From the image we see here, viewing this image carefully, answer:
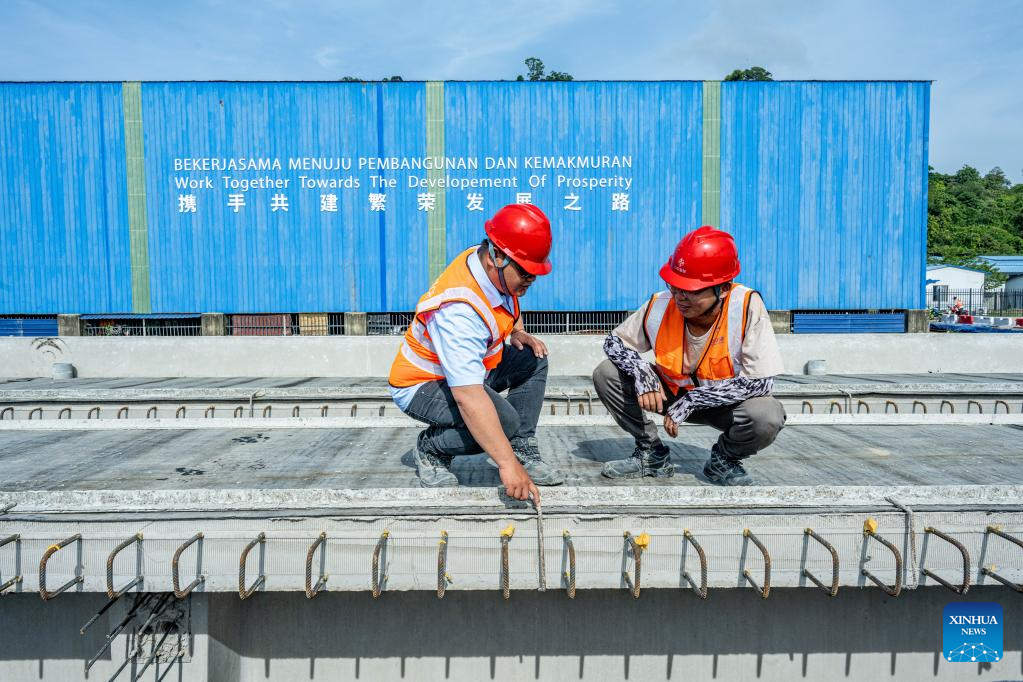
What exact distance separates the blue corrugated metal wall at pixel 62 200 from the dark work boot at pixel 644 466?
1531 centimetres

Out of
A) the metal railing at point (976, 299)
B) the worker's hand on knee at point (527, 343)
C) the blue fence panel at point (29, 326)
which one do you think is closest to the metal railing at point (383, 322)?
the blue fence panel at point (29, 326)

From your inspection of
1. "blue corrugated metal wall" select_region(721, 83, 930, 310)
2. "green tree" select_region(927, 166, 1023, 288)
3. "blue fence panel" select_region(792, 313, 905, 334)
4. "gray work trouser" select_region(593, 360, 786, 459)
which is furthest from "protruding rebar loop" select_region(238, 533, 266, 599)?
"green tree" select_region(927, 166, 1023, 288)

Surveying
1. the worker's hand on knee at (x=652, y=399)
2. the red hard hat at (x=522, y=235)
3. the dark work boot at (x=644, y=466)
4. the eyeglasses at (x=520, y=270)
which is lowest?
the dark work boot at (x=644, y=466)

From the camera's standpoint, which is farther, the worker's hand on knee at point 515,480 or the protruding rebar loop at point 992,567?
the protruding rebar loop at point 992,567

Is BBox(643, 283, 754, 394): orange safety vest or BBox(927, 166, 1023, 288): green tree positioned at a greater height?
BBox(927, 166, 1023, 288): green tree

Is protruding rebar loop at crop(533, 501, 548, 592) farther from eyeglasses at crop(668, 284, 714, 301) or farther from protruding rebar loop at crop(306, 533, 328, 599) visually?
eyeglasses at crop(668, 284, 714, 301)

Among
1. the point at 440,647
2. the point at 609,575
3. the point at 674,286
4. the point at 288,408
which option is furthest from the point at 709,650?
the point at 288,408

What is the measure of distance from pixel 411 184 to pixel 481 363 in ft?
43.0

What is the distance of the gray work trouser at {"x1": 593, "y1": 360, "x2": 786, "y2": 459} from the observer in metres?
2.70

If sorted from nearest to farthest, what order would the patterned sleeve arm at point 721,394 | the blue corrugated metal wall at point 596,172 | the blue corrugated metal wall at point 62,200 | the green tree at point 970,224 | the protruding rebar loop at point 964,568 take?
1. the protruding rebar loop at point 964,568
2. the patterned sleeve arm at point 721,394
3. the blue corrugated metal wall at point 62,200
4. the blue corrugated metal wall at point 596,172
5. the green tree at point 970,224

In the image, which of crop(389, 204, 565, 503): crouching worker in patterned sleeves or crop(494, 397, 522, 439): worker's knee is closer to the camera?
crop(389, 204, 565, 503): crouching worker in patterned sleeves

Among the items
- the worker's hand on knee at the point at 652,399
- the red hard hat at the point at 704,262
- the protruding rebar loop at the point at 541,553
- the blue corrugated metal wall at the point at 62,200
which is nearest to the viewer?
the protruding rebar loop at the point at 541,553

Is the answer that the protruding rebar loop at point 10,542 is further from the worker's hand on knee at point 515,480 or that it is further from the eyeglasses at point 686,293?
the eyeglasses at point 686,293

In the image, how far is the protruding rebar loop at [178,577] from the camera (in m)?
2.42
